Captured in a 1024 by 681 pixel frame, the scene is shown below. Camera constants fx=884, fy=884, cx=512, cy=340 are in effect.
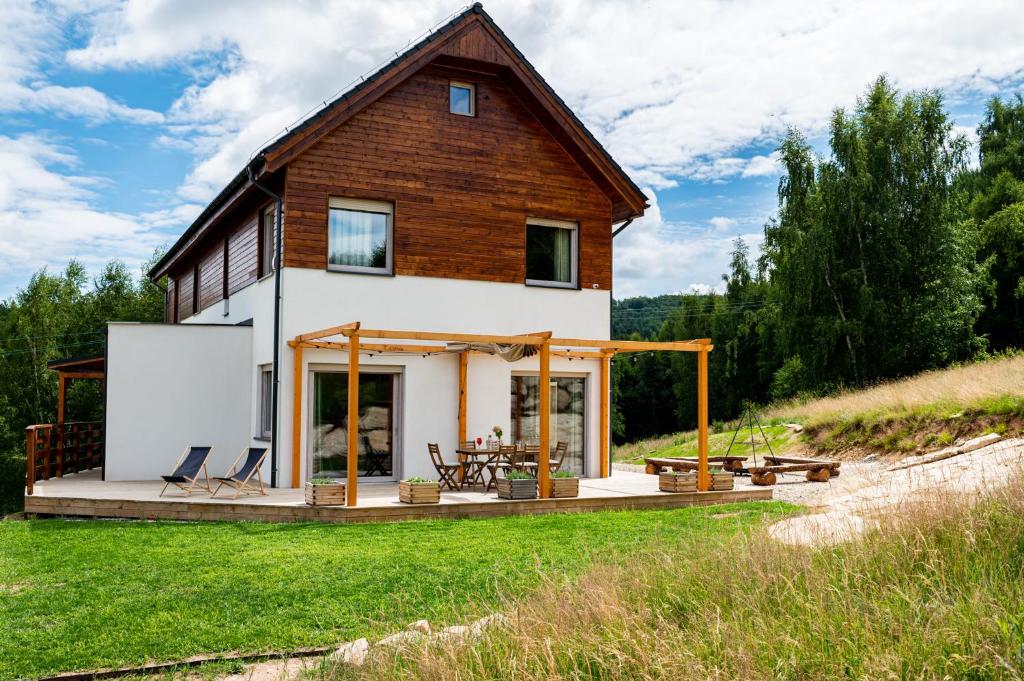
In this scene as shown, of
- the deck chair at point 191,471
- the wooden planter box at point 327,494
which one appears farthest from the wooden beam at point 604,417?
the deck chair at point 191,471

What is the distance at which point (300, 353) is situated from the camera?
13.1m

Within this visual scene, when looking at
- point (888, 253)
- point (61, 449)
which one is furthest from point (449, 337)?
point (888, 253)

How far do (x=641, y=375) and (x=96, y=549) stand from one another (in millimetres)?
51785

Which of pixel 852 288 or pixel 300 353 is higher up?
pixel 852 288

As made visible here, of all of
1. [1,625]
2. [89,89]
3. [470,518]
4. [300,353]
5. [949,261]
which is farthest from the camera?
[949,261]

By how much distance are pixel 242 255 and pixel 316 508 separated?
6986 millimetres

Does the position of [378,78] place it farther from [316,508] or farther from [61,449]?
[61,449]

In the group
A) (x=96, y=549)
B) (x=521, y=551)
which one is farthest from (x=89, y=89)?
(x=521, y=551)

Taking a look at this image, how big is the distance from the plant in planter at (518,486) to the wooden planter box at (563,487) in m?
0.29

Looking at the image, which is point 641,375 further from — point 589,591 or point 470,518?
point 589,591

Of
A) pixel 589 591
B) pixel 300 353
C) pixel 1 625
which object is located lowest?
pixel 1 625

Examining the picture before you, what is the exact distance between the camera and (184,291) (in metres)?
22.4

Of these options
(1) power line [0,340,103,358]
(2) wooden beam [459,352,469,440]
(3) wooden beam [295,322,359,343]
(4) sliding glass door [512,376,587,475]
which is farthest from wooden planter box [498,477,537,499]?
(1) power line [0,340,103,358]

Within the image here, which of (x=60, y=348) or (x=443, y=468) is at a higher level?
(x=60, y=348)
